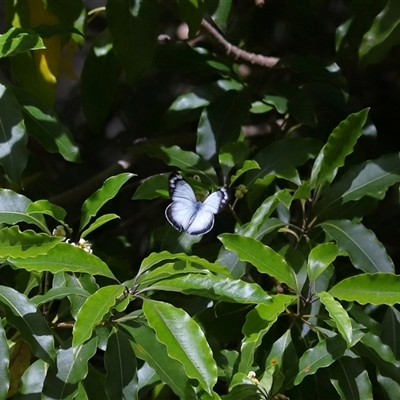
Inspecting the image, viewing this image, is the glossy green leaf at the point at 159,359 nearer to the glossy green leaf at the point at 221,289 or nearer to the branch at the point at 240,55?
the glossy green leaf at the point at 221,289

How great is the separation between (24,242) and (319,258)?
407mm

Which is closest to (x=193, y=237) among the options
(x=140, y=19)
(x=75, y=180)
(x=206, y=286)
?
(x=206, y=286)

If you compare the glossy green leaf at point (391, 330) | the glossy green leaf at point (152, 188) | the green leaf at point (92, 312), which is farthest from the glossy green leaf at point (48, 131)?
the glossy green leaf at point (391, 330)

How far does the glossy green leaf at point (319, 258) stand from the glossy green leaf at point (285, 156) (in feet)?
0.78

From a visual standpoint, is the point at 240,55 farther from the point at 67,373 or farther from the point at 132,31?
the point at 67,373

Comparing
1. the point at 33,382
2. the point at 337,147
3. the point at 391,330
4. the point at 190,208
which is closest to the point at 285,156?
the point at 337,147

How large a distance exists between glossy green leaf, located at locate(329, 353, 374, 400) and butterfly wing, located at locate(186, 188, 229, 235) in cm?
28

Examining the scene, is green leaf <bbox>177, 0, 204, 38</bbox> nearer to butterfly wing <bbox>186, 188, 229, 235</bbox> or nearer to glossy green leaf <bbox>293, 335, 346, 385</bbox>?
butterfly wing <bbox>186, 188, 229, 235</bbox>

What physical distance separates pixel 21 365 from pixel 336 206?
0.59m

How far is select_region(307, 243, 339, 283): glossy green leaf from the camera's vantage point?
0.86 meters

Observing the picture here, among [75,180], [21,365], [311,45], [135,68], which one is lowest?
[75,180]

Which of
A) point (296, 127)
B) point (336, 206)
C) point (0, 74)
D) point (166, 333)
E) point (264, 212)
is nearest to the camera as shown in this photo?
point (166, 333)

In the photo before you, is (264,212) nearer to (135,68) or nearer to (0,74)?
(135,68)

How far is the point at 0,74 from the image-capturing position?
151cm
